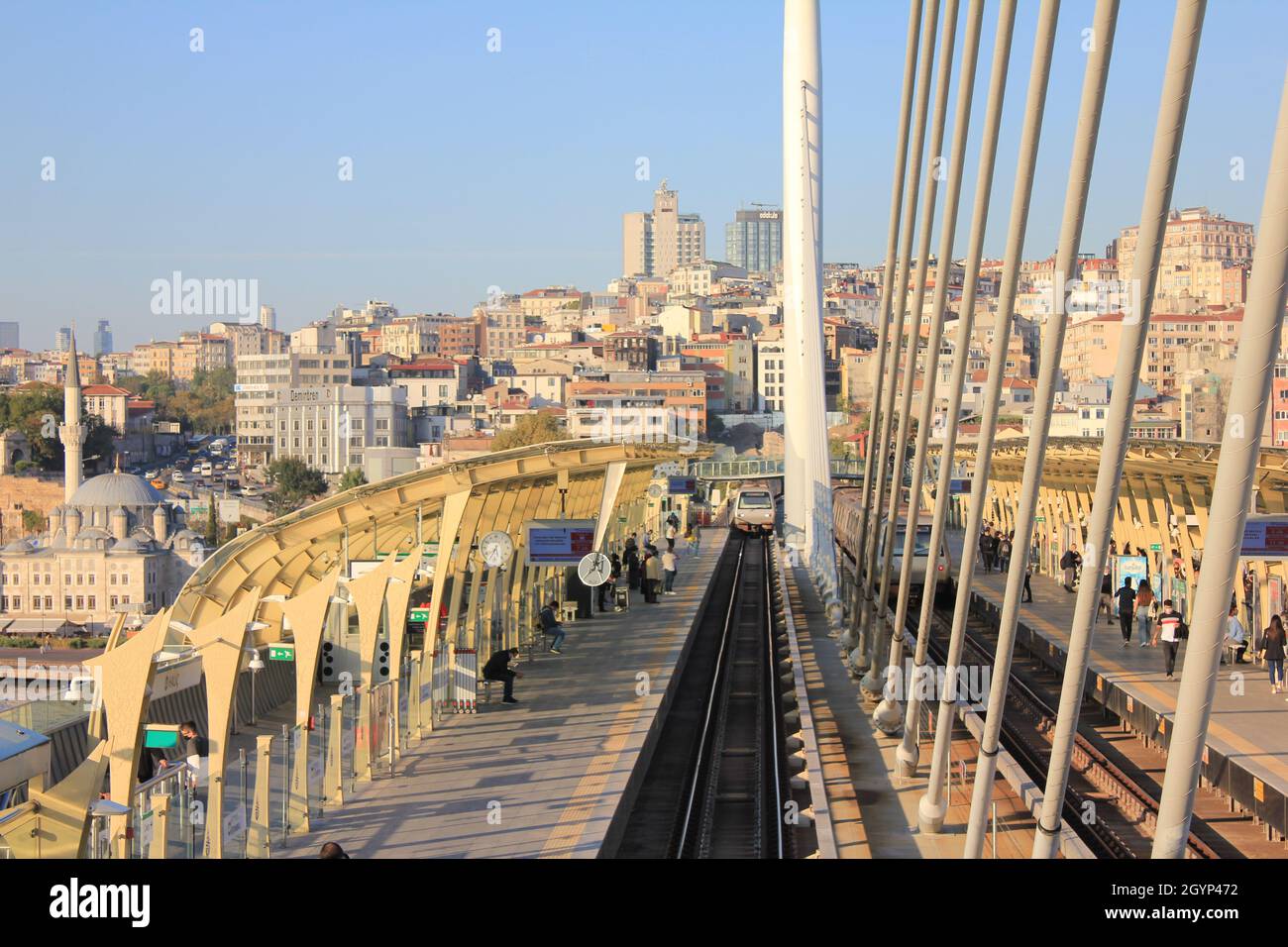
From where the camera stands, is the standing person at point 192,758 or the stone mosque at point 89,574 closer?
the standing person at point 192,758

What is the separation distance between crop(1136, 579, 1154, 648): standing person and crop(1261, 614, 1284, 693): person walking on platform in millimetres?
3403

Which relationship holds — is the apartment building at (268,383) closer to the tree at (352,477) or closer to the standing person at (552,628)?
the tree at (352,477)

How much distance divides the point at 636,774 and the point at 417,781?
1.92m

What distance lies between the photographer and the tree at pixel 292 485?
117 metres

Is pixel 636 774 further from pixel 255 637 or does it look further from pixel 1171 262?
pixel 1171 262

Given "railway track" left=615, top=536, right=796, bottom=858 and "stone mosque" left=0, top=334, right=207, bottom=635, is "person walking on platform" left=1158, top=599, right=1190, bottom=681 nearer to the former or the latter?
"railway track" left=615, top=536, right=796, bottom=858

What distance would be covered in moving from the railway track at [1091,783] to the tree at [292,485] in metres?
98.6

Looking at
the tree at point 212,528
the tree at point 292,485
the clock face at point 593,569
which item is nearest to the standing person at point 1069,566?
the clock face at point 593,569

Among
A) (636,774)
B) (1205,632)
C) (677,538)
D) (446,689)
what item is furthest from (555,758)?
(677,538)

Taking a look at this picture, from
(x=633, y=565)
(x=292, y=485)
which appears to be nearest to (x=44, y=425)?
(x=292, y=485)

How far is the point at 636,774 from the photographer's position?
1347 cm

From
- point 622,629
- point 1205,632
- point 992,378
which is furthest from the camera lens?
point 622,629

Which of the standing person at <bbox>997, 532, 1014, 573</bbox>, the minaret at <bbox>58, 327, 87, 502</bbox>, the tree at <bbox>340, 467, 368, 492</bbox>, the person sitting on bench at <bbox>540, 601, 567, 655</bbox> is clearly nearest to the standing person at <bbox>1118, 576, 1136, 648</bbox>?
the person sitting on bench at <bbox>540, 601, 567, 655</bbox>
